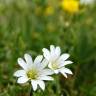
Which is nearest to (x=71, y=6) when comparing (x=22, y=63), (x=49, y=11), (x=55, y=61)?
(x=49, y=11)

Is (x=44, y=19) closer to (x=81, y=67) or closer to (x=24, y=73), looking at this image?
(x=81, y=67)

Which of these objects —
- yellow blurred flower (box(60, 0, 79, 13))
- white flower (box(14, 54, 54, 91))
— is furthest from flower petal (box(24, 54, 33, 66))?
yellow blurred flower (box(60, 0, 79, 13))

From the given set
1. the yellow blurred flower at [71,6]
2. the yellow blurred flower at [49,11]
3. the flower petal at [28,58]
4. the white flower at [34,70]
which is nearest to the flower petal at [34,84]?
the white flower at [34,70]

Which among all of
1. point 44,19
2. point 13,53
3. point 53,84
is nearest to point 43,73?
point 53,84

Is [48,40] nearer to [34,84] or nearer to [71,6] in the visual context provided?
[71,6]

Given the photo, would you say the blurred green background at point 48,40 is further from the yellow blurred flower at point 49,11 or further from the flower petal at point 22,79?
the flower petal at point 22,79

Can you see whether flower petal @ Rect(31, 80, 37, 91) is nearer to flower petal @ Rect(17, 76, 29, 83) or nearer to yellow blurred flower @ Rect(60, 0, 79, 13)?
flower petal @ Rect(17, 76, 29, 83)
